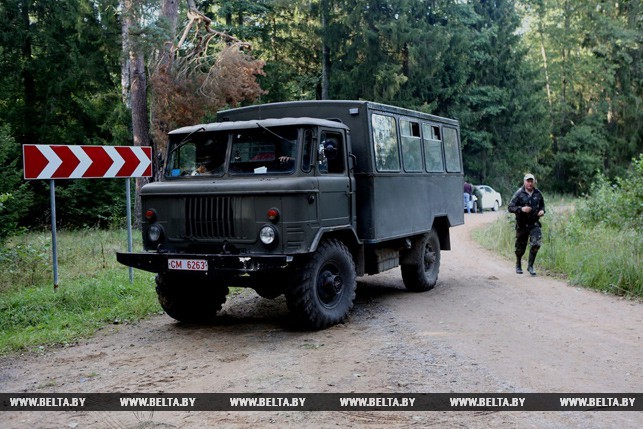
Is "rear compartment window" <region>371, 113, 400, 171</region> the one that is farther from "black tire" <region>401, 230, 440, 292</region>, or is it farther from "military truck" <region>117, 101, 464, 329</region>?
"black tire" <region>401, 230, 440, 292</region>

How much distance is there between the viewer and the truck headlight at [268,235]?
705 centimetres

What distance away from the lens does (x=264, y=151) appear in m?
7.65

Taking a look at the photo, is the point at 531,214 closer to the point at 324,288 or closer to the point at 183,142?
the point at 324,288

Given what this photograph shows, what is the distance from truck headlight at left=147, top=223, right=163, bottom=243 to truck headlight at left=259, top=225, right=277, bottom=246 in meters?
1.47

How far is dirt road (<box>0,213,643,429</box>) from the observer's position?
4.67 m

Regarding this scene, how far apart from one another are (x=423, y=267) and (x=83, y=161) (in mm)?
5761

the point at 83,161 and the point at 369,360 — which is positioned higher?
the point at 83,161

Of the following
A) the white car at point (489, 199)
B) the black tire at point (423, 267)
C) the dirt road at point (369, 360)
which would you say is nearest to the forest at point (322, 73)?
the white car at point (489, 199)

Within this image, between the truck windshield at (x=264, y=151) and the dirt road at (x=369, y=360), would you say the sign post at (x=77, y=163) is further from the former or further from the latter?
the truck windshield at (x=264, y=151)

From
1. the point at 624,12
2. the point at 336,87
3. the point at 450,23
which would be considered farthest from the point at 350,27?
the point at 624,12

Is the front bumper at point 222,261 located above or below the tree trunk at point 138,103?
below

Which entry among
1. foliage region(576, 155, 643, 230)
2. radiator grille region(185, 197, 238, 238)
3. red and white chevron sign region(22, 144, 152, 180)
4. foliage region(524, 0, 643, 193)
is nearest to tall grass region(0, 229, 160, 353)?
red and white chevron sign region(22, 144, 152, 180)

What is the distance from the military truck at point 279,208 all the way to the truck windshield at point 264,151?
0.01m

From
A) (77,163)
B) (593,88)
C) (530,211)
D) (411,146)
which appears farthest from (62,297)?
(593,88)
